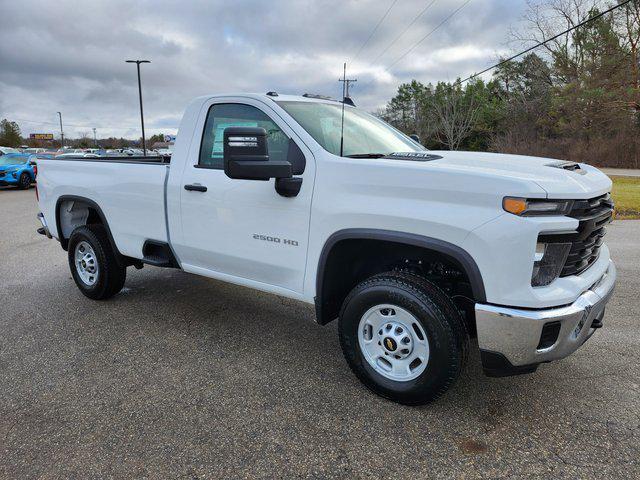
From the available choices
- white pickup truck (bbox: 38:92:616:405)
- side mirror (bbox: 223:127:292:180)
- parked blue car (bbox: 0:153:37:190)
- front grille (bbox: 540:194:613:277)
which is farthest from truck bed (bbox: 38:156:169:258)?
parked blue car (bbox: 0:153:37:190)

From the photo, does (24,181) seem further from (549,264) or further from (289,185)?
(549,264)

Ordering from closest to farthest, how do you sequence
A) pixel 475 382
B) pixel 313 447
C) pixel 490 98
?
pixel 313 447
pixel 475 382
pixel 490 98

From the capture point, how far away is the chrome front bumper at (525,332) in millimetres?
2477

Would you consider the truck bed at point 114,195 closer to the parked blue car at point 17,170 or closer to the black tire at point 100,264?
the black tire at point 100,264

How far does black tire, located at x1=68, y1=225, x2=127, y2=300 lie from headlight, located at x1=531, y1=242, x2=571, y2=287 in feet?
12.9

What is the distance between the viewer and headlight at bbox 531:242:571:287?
2508 millimetres

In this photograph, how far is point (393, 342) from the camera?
2975 millimetres

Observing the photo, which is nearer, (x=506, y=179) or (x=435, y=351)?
(x=506, y=179)

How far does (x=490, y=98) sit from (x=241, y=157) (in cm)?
5477

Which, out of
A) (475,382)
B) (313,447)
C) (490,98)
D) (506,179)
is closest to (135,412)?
(313,447)

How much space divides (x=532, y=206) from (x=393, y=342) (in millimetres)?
1159

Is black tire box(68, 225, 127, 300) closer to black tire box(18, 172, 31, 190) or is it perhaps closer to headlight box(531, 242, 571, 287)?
headlight box(531, 242, 571, 287)

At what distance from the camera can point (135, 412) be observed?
2979 mm

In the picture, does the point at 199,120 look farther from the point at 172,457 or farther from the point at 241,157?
the point at 172,457
